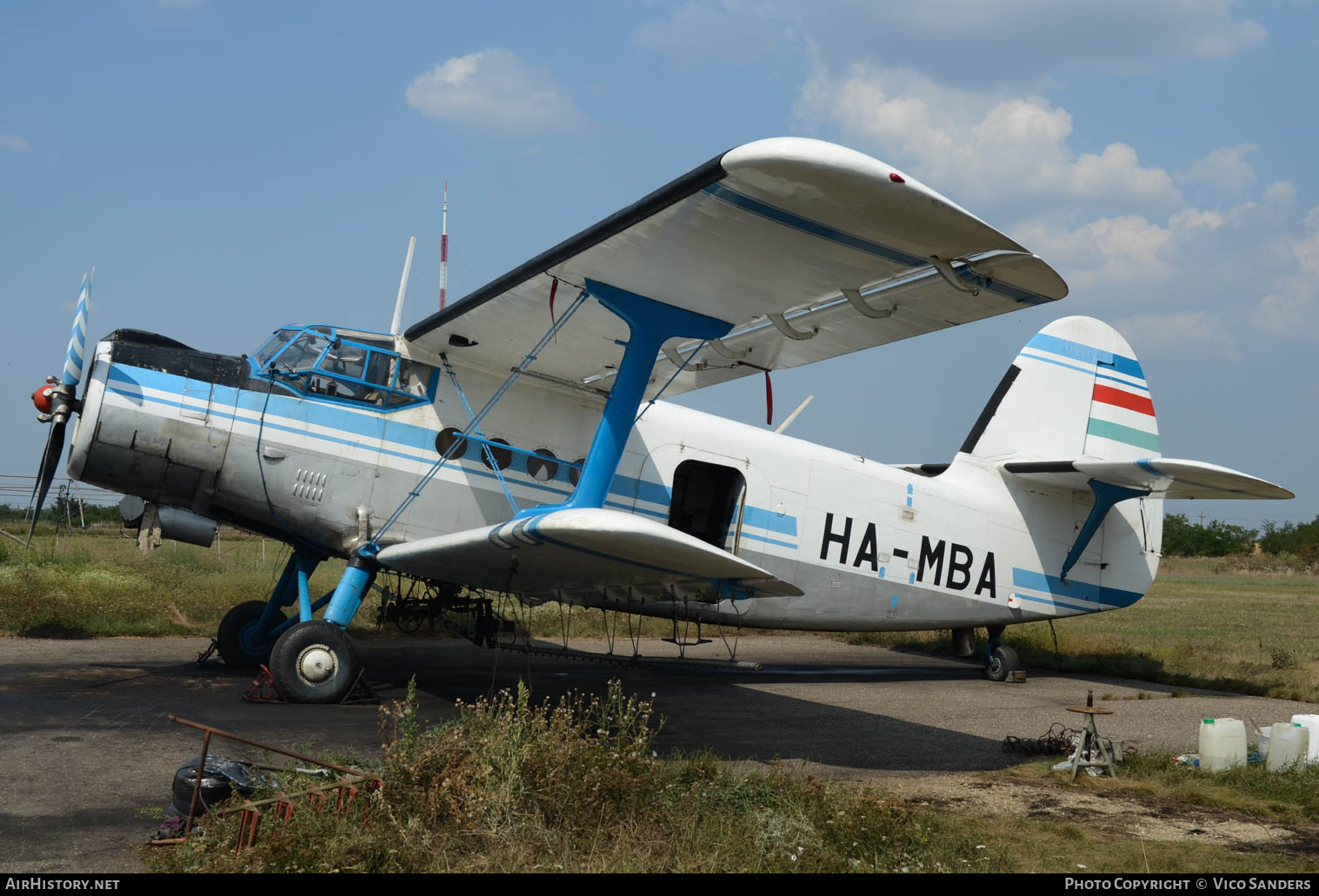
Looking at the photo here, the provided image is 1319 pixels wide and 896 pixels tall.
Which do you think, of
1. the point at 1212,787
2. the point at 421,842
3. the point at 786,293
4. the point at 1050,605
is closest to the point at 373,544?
the point at 786,293

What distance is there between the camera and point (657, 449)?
33.6ft

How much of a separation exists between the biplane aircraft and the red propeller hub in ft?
0.26

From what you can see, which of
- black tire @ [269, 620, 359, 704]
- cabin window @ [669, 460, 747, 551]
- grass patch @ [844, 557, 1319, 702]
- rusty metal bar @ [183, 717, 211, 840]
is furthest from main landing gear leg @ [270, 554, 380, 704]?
grass patch @ [844, 557, 1319, 702]

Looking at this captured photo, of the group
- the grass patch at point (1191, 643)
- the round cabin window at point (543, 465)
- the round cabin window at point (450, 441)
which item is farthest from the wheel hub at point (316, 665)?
the grass patch at point (1191, 643)

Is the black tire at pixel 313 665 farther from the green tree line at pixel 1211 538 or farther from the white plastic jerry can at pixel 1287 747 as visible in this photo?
the green tree line at pixel 1211 538

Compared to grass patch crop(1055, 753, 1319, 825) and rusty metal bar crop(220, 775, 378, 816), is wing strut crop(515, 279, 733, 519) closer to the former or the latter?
rusty metal bar crop(220, 775, 378, 816)

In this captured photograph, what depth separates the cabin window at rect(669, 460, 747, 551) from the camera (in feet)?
34.8

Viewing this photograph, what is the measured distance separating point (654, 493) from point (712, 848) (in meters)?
5.89

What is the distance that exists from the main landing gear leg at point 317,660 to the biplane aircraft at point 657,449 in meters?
0.02

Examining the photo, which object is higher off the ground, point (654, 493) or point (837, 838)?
point (654, 493)

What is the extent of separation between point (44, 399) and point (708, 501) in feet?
21.4
